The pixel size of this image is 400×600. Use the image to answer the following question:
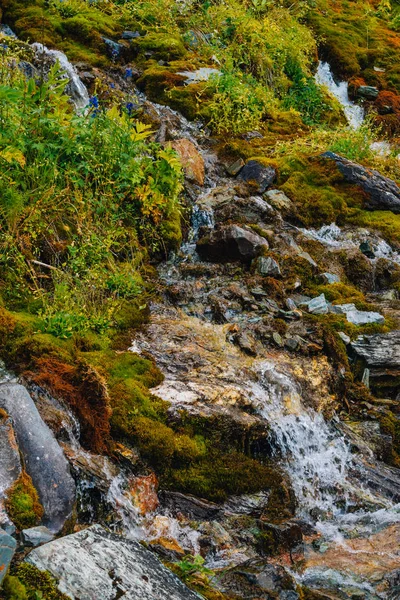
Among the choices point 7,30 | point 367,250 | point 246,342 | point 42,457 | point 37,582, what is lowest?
point 367,250

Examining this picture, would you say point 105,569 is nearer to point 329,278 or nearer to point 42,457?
point 42,457

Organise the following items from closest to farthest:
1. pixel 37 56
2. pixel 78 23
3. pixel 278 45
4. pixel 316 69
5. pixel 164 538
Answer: pixel 164 538, pixel 37 56, pixel 78 23, pixel 278 45, pixel 316 69

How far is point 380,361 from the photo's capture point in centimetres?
695

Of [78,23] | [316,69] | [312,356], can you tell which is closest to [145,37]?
[78,23]

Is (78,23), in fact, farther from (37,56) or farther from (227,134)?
(227,134)

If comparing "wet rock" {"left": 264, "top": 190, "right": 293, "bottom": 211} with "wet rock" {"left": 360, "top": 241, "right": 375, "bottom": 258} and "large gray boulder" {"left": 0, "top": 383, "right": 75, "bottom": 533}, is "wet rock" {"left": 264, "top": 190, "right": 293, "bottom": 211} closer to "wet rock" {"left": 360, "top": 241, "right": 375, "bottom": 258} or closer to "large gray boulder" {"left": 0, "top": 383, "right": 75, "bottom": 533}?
"wet rock" {"left": 360, "top": 241, "right": 375, "bottom": 258}

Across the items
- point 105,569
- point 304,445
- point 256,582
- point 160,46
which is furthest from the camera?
point 160,46

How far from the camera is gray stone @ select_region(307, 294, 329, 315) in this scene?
7.48 m

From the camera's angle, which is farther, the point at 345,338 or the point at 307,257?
the point at 307,257

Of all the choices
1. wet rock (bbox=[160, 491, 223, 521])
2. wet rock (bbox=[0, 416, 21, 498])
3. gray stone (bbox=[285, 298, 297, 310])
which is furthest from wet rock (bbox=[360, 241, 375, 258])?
wet rock (bbox=[0, 416, 21, 498])

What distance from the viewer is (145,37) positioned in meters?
14.1

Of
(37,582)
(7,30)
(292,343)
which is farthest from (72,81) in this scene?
(37,582)

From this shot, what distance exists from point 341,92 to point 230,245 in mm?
10224

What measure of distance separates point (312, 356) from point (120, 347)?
6.56 feet
